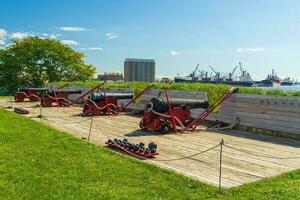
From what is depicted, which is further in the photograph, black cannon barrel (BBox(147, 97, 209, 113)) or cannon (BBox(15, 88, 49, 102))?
cannon (BBox(15, 88, 49, 102))

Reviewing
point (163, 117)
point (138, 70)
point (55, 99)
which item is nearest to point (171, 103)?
point (163, 117)

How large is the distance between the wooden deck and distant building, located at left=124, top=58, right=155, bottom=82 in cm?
4113

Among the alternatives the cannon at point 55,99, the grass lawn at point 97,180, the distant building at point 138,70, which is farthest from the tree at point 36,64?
the grass lawn at point 97,180

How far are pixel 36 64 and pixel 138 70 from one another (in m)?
20.1

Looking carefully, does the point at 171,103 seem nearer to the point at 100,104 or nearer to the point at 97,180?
the point at 100,104

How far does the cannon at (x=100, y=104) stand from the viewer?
16.0 m

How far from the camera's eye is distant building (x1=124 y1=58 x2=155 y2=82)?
54.9 m

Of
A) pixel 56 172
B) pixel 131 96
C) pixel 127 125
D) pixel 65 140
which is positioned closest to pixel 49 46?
pixel 131 96

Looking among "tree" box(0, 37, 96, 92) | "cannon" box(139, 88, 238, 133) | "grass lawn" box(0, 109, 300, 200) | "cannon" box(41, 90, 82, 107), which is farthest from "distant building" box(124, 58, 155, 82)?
"grass lawn" box(0, 109, 300, 200)

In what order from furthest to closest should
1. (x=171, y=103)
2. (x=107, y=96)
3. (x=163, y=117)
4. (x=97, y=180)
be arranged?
(x=107, y=96) < (x=171, y=103) < (x=163, y=117) < (x=97, y=180)

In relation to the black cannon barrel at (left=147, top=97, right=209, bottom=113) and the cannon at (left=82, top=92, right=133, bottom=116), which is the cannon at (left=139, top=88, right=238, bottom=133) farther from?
the cannon at (left=82, top=92, right=133, bottom=116)

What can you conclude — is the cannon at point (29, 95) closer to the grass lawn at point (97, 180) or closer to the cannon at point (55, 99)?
the cannon at point (55, 99)

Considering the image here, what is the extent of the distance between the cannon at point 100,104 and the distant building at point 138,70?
3724cm

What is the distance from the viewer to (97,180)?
6.22 meters
